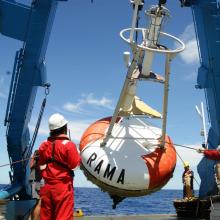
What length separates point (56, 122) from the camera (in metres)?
5.96

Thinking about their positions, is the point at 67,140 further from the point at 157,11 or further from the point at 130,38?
the point at 157,11

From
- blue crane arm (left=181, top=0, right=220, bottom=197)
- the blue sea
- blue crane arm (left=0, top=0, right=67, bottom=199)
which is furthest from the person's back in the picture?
blue crane arm (left=181, top=0, right=220, bottom=197)

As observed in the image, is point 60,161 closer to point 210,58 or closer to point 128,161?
point 128,161

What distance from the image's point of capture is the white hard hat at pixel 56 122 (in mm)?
5961

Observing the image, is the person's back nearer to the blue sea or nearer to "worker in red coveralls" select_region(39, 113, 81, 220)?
"worker in red coveralls" select_region(39, 113, 81, 220)

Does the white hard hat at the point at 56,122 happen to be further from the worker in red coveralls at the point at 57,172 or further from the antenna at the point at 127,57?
the antenna at the point at 127,57

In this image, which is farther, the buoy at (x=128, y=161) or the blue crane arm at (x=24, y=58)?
the blue crane arm at (x=24, y=58)

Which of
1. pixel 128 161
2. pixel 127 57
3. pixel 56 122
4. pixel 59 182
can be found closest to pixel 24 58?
pixel 127 57

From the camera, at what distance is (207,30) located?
1382 centimetres

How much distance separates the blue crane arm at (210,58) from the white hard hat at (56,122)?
29.1 feet

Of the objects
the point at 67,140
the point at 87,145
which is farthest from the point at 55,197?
the point at 87,145

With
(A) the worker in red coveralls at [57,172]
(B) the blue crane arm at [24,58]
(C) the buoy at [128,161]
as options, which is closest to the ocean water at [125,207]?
(C) the buoy at [128,161]

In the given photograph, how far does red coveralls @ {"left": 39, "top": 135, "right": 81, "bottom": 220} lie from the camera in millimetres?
5668

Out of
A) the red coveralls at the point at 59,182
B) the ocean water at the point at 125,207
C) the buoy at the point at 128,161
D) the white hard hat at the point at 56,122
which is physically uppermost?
the white hard hat at the point at 56,122
